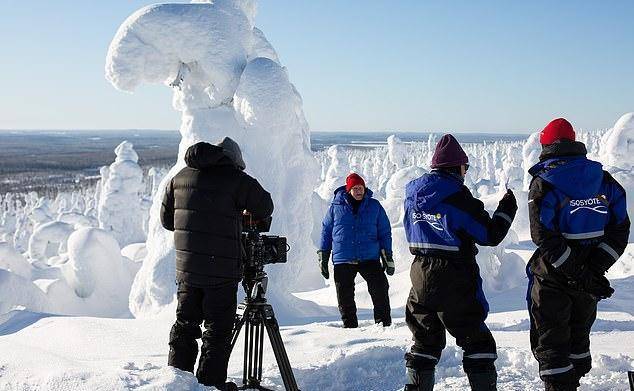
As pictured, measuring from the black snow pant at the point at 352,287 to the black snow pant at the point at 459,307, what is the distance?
261 centimetres

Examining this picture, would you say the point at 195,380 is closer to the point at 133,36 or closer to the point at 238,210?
the point at 238,210

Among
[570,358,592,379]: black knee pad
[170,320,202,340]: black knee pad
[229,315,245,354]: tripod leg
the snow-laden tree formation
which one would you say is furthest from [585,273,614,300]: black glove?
the snow-laden tree formation

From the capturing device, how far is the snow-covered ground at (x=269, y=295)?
4152mm

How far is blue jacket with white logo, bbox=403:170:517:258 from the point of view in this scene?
133 inches

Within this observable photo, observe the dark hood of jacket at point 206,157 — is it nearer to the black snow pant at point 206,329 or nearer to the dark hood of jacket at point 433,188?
the black snow pant at point 206,329

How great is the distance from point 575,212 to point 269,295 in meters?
5.74

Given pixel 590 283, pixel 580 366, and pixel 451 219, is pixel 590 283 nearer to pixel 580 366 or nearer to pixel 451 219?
pixel 580 366

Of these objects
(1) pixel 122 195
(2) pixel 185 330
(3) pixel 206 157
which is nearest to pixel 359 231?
(2) pixel 185 330

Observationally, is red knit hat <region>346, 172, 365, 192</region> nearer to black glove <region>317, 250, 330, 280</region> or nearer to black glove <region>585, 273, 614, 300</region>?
black glove <region>317, 250, 330, 280</region>

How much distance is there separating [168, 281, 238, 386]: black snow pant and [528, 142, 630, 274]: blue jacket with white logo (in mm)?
1871

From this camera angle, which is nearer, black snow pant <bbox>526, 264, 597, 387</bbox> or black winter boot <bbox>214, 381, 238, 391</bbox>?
black snow pant <bbox>526, 264, 597, 387</bbox>

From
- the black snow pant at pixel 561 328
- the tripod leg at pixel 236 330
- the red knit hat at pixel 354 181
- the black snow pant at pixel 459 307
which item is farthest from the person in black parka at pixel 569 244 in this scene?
the red knit hat at pixel 354 181

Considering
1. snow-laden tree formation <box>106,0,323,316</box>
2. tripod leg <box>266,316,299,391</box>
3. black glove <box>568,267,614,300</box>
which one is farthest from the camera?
snow-laden tree formation <box>106,0,323,316</box>

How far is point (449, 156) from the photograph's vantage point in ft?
11.6
